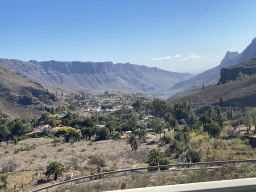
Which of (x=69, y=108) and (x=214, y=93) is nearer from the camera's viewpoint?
(x=214, y=93)

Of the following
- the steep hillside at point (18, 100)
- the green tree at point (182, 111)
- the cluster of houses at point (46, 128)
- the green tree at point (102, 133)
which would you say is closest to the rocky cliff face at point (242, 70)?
the green tree at point (182, 111)

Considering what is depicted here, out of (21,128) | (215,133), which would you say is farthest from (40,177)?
(21,128)

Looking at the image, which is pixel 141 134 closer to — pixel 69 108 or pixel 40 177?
pixel 40 177

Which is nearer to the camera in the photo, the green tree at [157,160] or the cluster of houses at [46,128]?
the green tree at [157,160]

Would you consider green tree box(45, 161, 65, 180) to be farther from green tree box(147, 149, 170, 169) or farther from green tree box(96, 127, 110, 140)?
green tree box(96, 127, 110, 140)

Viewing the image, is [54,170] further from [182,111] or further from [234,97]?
[234,97]

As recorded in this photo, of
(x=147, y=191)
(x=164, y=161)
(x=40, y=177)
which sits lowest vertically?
(x=40, y=177)

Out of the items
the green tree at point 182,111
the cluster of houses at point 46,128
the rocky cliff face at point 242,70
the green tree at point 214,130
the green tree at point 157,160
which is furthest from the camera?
the rocky cliff face at point 242,70

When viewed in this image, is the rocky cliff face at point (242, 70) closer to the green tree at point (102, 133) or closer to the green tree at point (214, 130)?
the green tree at point (214, 130)

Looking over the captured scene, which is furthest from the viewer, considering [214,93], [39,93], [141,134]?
[39,93]

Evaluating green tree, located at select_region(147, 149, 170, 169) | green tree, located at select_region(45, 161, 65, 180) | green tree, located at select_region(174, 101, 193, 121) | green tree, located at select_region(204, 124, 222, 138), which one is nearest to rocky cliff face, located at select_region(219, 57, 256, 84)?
green tree, located at select_region(174, 101, 193, 121)

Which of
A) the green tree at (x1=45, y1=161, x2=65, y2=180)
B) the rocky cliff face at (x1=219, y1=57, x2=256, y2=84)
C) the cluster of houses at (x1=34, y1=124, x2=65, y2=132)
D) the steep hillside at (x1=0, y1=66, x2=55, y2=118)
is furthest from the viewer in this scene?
the rocky cliff face at (x1=219, y1=57, x2=256, y2=84)
